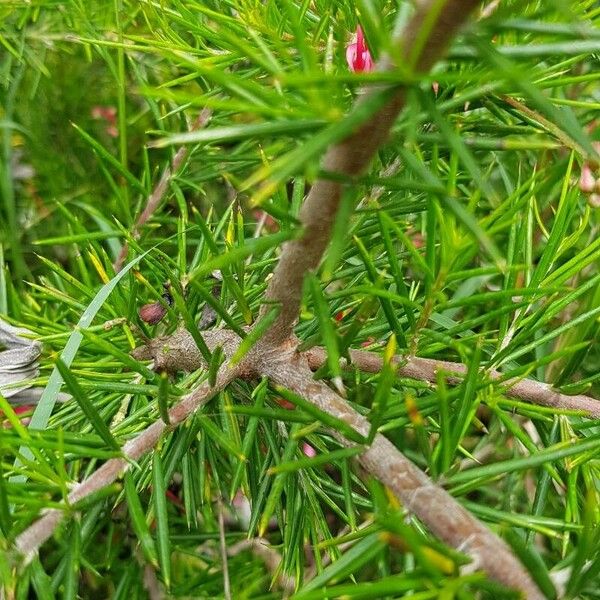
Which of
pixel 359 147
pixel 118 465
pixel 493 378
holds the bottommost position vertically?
pixel 118 465

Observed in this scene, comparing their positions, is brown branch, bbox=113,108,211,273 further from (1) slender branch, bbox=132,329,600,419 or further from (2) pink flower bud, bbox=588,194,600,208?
(2) pink flower bud, bbox=588,194,600,208

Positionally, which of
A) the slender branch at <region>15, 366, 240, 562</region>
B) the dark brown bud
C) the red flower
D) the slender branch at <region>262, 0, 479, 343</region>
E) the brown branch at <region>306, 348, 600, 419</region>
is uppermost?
the red flower

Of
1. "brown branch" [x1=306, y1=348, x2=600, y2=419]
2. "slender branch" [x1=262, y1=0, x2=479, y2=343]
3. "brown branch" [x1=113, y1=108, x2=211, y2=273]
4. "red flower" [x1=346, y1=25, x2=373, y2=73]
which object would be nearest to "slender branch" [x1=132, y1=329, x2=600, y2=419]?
"brown branch" [x1=306, y1=348, x2=600, y2=419]

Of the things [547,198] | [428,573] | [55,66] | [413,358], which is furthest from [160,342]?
[55,66]

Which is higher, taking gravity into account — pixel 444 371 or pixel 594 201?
pixel 594 201

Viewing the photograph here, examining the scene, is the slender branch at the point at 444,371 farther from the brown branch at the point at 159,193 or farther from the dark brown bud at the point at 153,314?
the brown branch at the point at 159,193

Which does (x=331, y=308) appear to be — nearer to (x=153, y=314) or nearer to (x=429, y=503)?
(x=153, y=314)

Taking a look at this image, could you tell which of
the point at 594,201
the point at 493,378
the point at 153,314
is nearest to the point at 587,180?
the point at 594,201
